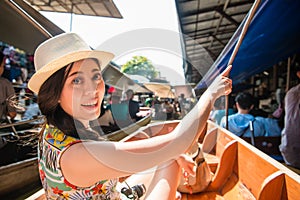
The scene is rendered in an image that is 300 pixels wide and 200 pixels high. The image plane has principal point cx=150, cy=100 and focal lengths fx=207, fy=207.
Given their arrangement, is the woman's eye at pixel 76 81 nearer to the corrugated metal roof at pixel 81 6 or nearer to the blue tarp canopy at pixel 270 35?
the blue tarp canopy at pixel 270 35

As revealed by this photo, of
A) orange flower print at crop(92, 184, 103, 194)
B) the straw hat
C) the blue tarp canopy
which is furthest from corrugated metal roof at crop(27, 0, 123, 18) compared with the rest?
orange flower print at crop(92, 184, 103, 194)

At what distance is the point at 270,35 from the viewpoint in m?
2.07

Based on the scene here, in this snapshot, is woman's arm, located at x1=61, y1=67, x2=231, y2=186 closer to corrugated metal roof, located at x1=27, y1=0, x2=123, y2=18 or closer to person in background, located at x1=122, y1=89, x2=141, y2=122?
corrugated metal roof, located at x1=27, y1=0, x2=123, y2=18

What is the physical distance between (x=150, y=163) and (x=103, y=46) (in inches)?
24.6

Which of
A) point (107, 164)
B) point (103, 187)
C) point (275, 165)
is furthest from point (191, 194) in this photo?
point (107, 164)

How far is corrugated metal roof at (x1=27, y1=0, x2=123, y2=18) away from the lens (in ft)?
6.31

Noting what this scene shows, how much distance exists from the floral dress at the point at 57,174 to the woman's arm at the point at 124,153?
3 cm

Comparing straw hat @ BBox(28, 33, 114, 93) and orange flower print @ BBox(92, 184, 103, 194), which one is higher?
straw hat @ BBox(28, 33, 114, 93)

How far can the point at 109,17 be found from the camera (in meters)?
2.28

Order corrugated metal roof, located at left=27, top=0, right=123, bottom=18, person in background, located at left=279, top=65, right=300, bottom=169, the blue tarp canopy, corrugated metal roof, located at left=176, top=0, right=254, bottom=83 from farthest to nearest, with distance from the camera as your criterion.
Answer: corrugated metal roof, located at left=176, top=0, right=254, bottom=83 → corrugated metal roof, located at left=27, top=0, right=123, bottom=18 → person in background, located at left=279, top=65, right=300, bottom=169 → the blue tarp canopy

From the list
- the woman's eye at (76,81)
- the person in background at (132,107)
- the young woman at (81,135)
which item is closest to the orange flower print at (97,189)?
the young woman at (81,135)

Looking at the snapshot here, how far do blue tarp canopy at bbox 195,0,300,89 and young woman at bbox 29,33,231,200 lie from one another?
3.89 feet

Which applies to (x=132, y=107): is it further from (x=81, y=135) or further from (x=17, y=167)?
(x=81, y=135)

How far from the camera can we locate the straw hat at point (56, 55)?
0.65 m
